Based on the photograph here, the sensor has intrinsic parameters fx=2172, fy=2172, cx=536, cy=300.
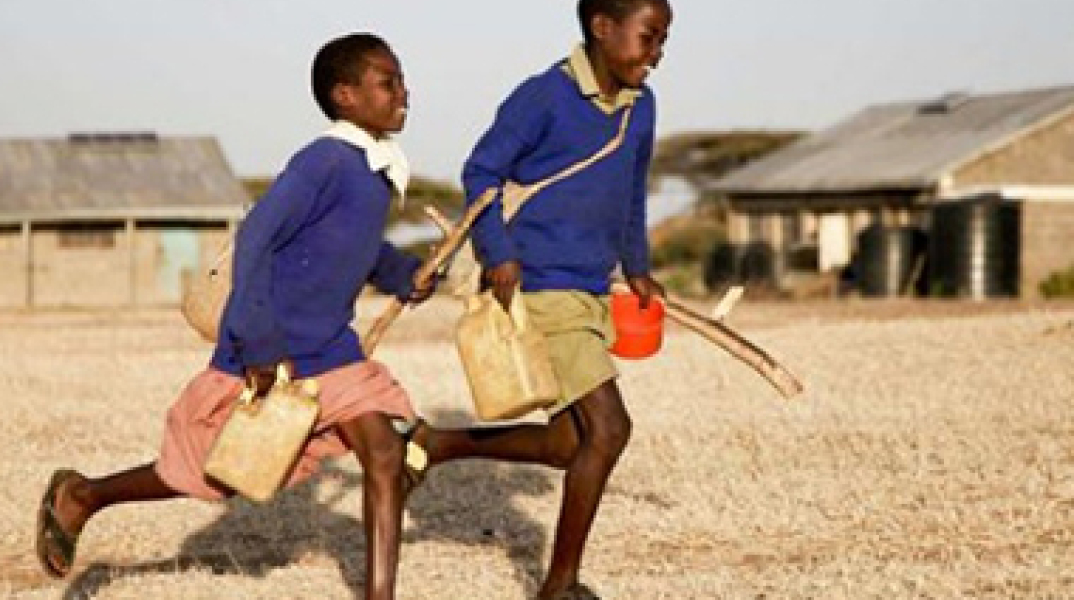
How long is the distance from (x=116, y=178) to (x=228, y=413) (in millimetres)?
35646

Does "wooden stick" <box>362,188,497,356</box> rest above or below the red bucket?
above

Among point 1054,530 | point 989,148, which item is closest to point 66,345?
point 1054,530

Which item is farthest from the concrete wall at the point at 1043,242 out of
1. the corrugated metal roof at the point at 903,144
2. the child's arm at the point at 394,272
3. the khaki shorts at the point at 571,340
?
the child's arm at the point at 394,272

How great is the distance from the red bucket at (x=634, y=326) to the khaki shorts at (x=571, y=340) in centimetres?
25

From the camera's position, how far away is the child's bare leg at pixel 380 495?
19.1 feet

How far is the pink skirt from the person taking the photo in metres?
5.89

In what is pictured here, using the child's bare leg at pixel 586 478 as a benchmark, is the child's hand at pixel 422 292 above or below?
above

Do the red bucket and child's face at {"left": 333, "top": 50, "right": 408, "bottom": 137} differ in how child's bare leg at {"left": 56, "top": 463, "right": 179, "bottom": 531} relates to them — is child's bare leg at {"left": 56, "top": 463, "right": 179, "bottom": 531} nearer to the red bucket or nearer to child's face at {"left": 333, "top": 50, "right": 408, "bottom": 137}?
child's face at {"left": 333, "top": 50, "right": 408, "bottom": 137}

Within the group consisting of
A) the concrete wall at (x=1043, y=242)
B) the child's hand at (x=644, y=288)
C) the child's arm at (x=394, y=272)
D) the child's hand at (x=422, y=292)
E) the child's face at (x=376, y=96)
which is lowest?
the concrete wall at (x=1043, y=242)

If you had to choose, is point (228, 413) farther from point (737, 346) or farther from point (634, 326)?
point (737, 346)

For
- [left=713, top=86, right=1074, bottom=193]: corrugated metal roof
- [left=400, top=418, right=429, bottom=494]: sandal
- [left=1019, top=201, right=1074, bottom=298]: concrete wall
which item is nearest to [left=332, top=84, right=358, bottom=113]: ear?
[left=400, top=418, right=429, bottom=494]: sandal

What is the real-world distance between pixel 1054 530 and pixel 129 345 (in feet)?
52.4

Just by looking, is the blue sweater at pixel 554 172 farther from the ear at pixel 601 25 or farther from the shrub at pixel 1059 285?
the shrub at pixel 1059 285

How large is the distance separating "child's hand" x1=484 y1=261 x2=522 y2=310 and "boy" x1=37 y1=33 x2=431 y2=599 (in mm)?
343
